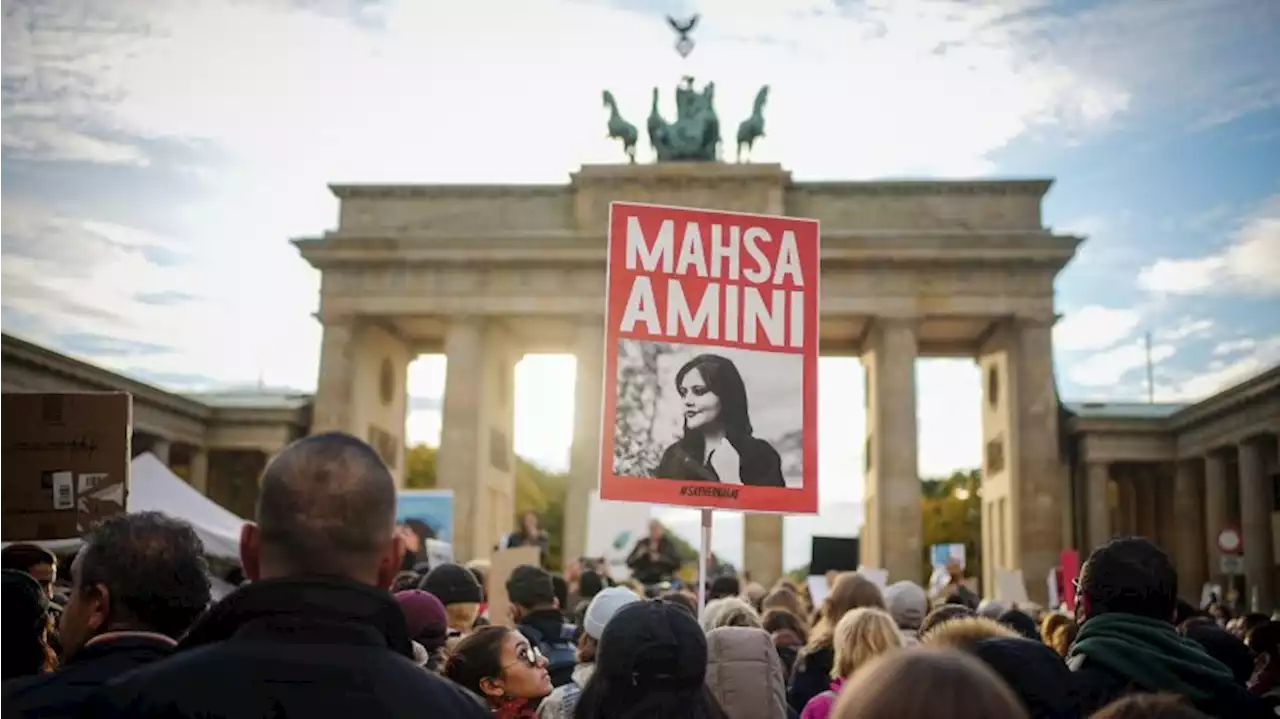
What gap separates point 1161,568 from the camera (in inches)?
215

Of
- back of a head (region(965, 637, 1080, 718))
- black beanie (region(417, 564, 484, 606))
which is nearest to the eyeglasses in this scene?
back of a head (region(965, 637, 1080, 718))

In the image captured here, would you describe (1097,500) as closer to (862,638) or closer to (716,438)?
(716,438)

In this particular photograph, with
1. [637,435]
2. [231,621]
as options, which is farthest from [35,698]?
[637,435]

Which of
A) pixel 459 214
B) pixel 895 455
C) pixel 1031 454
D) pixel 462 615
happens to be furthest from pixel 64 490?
pixel 1031 454

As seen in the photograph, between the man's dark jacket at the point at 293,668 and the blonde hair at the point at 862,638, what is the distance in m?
3.84

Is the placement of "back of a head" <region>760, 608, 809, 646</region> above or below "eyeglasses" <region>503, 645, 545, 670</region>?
below

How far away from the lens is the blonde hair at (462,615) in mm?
8836

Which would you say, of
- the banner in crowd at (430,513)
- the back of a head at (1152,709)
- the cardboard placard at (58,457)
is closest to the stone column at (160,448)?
the banner in crowd at (430,513)

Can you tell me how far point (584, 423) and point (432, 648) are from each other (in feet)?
134

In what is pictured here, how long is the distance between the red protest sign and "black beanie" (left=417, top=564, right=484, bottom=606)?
4.08 ft

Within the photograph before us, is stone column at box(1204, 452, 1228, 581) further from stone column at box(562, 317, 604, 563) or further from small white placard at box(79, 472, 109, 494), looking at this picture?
small white placard at box(79, 472, 109, 494)

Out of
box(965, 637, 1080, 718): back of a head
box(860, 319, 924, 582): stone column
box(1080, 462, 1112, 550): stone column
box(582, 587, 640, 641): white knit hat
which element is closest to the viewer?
box(965, 637, 1080, 718): back of a head

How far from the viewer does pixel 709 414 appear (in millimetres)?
9008

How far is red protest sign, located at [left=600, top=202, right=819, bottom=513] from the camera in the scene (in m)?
8.75
